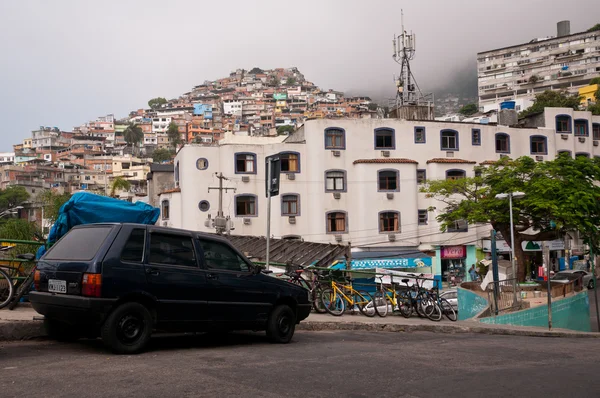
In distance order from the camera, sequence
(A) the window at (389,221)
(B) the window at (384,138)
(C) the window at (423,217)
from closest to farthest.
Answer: (A) the window at (389,221)
(C) the window at (423,217)
(B) the window at (384,138)

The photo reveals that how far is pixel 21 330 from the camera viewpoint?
882cm

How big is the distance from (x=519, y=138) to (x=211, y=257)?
47562 mm

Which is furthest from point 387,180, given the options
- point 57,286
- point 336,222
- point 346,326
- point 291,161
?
point 57,286

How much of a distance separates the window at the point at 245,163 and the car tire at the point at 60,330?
37019 mm

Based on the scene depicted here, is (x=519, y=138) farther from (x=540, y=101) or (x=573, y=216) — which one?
(x=540, y=101)

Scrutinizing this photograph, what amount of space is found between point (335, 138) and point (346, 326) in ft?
114

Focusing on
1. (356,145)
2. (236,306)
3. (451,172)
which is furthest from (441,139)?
(236,306)

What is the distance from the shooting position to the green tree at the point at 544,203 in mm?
29641

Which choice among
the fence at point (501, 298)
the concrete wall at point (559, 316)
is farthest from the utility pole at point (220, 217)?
the concrete wall at point (559, 316)

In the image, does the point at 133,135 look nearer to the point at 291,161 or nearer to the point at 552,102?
the point at 552,102

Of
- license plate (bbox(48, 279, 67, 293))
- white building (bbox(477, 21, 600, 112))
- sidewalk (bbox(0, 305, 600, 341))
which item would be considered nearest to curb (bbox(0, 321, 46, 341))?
sidewalk (bbox(0, 305, 600, 341))

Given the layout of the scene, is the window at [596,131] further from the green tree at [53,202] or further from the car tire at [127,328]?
the car tire at [127,328]

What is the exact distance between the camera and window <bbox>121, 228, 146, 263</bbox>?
7.96m

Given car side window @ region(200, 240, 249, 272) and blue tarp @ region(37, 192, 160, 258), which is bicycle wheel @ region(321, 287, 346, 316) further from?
car side window @ region(200, 240, 249, 272)
